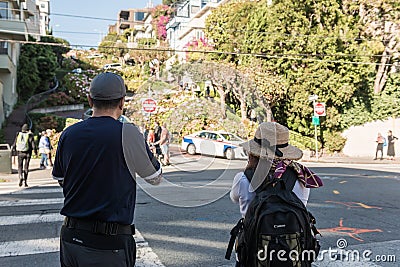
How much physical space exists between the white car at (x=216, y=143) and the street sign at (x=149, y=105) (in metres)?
0.33

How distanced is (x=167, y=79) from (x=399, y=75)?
2712 cm

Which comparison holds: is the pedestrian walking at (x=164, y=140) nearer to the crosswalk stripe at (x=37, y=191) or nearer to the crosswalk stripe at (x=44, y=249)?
the crosswalk stripe at (x=44, y=249)

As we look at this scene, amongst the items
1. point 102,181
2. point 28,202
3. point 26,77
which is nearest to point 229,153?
point 102,181

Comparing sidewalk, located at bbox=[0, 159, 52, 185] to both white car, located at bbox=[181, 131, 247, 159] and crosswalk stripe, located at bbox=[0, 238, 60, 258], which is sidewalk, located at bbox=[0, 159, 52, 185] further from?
white car, located at bbox=[181, 131, 247, 159]

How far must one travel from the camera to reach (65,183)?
9.15 feet

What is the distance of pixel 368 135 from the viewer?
1055 inches

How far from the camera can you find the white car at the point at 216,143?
299 centimetres

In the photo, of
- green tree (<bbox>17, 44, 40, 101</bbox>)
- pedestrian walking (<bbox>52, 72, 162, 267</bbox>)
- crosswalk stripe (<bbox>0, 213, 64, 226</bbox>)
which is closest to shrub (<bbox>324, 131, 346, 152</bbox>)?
crosswalk stripe (<bbox>0, 213, 64, 226</bbox>)

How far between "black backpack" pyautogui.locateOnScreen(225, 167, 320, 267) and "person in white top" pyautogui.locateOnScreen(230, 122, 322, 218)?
0.25 feet

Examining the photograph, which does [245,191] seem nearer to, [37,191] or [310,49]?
[37,191]

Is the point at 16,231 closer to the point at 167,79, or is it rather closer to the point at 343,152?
the point at 167,79

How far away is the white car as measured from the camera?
2.99 m

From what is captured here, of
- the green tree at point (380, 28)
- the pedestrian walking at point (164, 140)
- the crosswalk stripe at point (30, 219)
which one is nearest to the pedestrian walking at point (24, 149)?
the crosswalk stripe at point (30, 219)

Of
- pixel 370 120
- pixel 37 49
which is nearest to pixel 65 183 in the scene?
pixel 370 120
